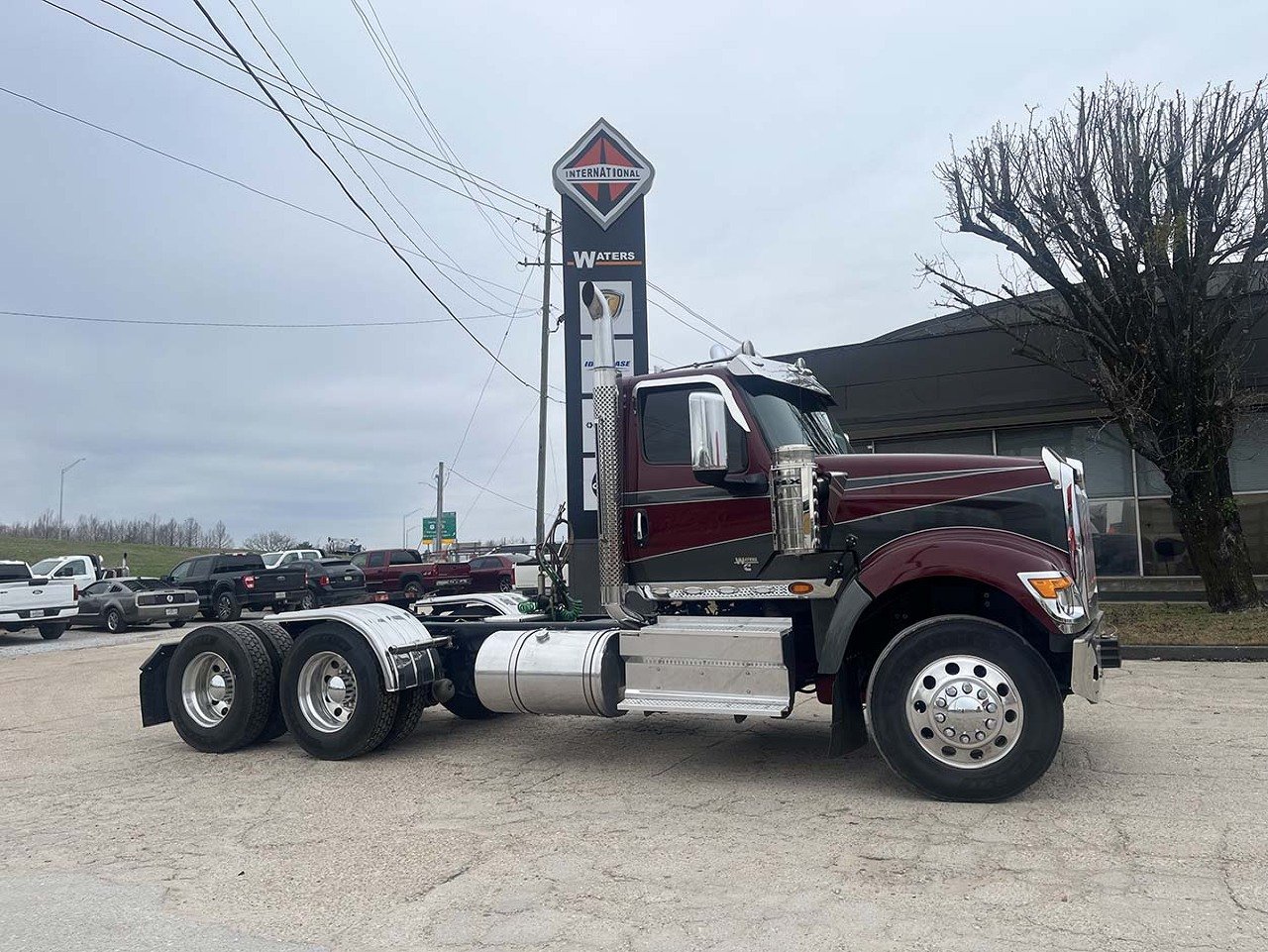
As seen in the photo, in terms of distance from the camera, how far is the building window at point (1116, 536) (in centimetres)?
1795

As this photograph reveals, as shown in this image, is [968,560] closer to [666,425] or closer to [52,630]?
[666,425]

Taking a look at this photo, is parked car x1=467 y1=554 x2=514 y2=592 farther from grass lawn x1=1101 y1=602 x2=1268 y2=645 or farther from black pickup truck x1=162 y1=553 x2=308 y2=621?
grass lawn x1=1101 y1=602 x2=1268 y2=645

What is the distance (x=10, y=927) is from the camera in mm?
4371

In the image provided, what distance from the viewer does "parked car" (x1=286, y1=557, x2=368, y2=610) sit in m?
28.0

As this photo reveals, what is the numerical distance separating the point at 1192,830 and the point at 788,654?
7.30 feet

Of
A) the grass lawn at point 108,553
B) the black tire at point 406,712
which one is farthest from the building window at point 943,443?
the grass lawn at point 108,553

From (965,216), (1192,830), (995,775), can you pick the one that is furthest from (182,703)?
(965,216)

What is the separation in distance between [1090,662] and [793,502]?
1.82m

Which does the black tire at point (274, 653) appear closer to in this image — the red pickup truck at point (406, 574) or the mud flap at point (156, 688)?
the mud flap at point (156, 688)

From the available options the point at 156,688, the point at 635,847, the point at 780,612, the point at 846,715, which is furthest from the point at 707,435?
the point at 156,688

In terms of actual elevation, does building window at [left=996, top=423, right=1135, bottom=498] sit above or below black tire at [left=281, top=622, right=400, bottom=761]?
above

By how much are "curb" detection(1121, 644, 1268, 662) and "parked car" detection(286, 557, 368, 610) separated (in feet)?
65.8

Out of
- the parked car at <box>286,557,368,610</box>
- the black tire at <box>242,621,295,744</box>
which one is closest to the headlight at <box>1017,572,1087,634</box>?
the black tire at <box>242,621,295,744</box>

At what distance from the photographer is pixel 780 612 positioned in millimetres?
6695
